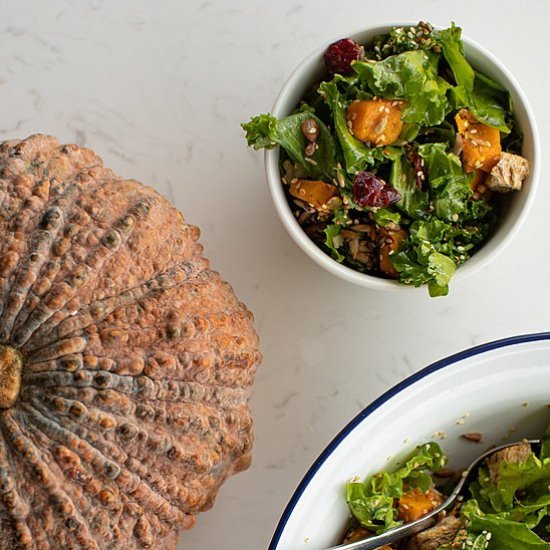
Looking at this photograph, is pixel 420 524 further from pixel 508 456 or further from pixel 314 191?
pixel 314 191

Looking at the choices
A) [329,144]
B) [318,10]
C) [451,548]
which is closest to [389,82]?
[329,144]

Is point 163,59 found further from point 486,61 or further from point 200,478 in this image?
point 200,478

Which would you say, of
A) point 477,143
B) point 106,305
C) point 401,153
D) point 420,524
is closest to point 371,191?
point 401,153

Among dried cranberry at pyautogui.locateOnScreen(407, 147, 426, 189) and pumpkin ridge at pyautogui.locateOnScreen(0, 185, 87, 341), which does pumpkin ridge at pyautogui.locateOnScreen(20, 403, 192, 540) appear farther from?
dried cranberry at pyautogui.locateOnScreen(407, 147, 426, 189)

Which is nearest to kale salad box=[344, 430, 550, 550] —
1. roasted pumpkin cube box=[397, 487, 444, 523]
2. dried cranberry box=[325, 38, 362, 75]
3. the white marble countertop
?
roasted pumpkin cube box=[397, 487, 444, 523]

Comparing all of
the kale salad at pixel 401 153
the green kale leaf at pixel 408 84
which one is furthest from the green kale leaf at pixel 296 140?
the green kale leaf at pixel 408 84
